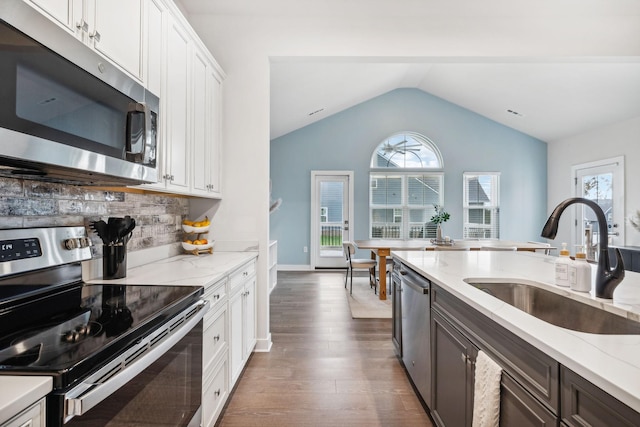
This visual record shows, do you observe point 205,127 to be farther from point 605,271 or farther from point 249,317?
point 605,271

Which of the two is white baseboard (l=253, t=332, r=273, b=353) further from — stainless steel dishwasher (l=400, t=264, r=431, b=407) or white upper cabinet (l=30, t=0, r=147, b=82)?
white upper cabinet (l=30, t=0, r=147, b=82)

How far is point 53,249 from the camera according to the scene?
131 centimetres

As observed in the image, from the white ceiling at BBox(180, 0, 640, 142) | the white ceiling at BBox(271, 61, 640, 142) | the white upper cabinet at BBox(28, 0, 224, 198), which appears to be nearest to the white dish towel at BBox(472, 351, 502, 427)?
the white upper cabinet at BBox(28, 0, 224, 198)

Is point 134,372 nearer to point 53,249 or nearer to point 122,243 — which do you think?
point 53,249

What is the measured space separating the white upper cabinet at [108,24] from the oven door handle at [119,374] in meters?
1.14

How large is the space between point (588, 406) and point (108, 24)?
2.09 m

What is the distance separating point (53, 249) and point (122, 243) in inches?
12.5

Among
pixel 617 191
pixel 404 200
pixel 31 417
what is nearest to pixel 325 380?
pixel 31 417

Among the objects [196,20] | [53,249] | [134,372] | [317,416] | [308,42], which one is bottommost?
[317,416]

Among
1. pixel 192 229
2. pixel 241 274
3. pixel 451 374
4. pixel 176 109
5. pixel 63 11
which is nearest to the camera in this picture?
pixel 63 11

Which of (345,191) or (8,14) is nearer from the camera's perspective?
(8,14)

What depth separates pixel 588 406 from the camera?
0.73 metres

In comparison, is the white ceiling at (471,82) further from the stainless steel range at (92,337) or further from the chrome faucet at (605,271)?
the stainless steel range at (92,337)

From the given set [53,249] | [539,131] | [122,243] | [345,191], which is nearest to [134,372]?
[53,249]
